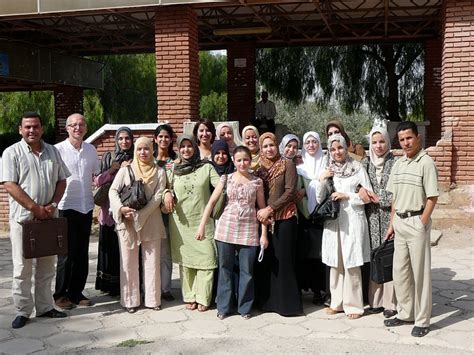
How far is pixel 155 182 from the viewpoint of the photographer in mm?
4637

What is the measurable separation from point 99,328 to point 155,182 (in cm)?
129

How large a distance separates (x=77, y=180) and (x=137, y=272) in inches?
38.7

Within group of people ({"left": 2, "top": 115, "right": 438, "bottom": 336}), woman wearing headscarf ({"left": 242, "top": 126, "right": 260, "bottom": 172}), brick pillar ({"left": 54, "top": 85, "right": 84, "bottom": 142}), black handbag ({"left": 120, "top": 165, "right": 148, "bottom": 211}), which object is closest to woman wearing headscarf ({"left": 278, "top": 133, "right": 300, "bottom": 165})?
group of people ({"left": 2, "top": 115, "right": 438, "bottom": 336})

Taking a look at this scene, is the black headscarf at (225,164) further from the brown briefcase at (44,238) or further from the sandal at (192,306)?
the brown briefcase at (44,238)

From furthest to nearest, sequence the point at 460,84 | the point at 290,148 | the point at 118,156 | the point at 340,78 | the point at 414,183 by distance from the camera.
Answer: the point at 340,78 → the point at 460,84 → the point at 118,156 → the point at 290,148 → the point at 414,183

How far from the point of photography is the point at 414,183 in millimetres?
3969

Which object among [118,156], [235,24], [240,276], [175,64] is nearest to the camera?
[240,276]

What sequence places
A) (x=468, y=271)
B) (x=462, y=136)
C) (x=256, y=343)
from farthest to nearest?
(x=462, y=136)
(x=468, y=271)
(x=256, y=343)

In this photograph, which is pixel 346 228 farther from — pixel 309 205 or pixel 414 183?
pixel 414 183

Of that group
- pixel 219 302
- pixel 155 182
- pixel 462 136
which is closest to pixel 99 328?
pixel 219 302

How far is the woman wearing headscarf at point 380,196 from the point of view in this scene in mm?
4371

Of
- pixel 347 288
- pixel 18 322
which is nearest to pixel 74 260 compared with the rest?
pixel 18 322

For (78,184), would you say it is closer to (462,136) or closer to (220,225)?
(220,225)

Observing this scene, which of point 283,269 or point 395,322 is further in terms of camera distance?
point 283,269
